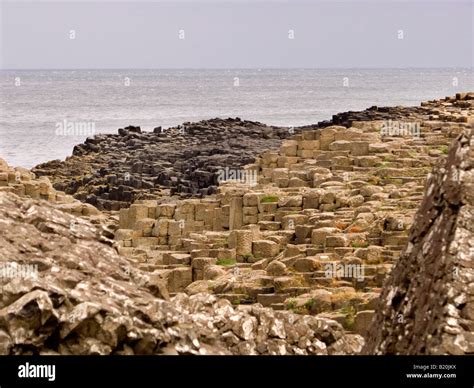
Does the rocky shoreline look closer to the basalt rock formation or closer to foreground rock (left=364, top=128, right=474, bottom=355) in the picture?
foreground rock (left=364, top=128, right=474, bottom=355)

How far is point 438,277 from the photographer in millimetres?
10773

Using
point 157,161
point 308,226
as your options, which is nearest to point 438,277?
point 308,226

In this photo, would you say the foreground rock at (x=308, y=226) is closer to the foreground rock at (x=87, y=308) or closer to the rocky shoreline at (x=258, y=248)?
the rocky shoreline at (x=258, y=248)

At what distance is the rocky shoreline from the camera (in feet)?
36.4

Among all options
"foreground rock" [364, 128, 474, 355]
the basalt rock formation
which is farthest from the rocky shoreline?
the basalt rock formation

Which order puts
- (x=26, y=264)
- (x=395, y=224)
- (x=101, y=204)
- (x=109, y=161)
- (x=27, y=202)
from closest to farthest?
1. (x=26, y=264)
2. (x=27, y=202)
3. (x=395, y=224)
4. (x=101, y=204)
5. (x=109, y=161)

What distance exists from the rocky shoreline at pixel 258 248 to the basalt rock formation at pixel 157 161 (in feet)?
0.56

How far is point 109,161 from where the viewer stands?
76.1m

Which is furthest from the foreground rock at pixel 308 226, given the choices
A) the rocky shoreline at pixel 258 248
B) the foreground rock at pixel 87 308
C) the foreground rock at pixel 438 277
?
the foreground rock at pixel 438 277

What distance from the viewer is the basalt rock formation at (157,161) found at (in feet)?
Result: 198

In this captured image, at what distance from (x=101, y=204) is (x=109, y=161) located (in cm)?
1837

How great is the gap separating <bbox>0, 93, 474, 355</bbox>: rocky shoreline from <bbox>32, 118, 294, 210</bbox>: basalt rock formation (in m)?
0.17
